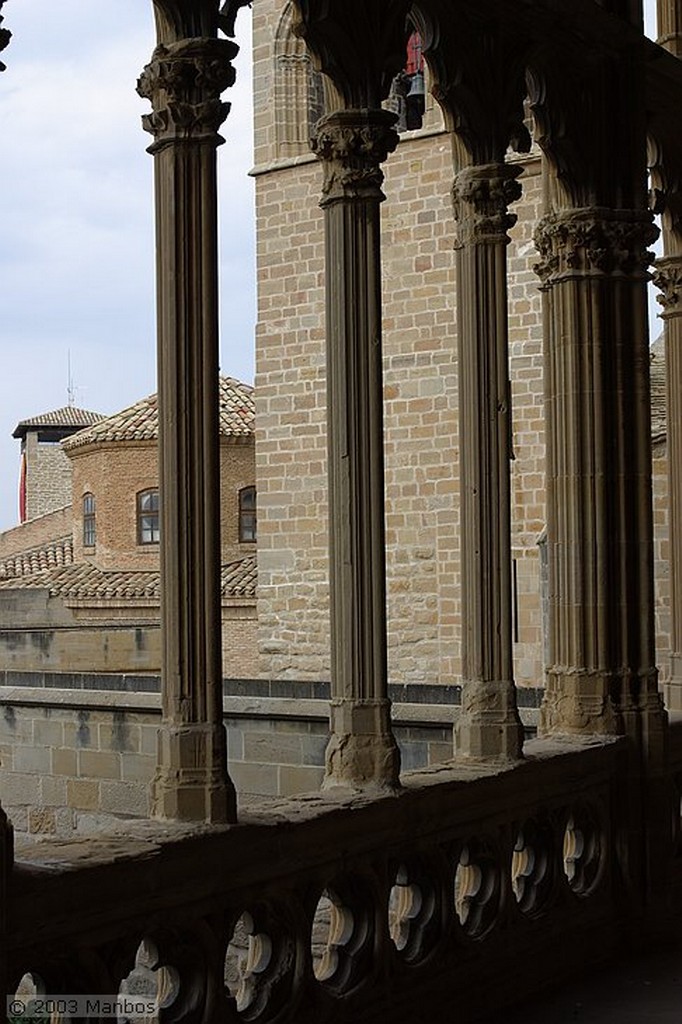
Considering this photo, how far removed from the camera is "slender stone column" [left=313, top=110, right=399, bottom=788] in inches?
174

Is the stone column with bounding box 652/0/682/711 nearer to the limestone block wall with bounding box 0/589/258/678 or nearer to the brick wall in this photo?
the limestone block wall with bounding box 0/589/258/678

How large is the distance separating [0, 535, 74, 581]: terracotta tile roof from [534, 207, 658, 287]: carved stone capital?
23.6m

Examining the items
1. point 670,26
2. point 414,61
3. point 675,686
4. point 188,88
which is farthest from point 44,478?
point 188,88

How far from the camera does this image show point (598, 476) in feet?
18.3

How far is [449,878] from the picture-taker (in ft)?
15.1

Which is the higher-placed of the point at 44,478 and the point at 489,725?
the point at 44,478

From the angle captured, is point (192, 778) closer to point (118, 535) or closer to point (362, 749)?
point (362, 749)

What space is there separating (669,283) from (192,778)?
3568 mm

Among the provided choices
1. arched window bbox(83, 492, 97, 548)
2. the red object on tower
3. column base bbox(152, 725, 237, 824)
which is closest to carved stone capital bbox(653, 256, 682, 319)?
column base bbox(152, 725, 237, 824)

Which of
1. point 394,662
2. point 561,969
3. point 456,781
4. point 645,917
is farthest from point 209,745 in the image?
point 394,662

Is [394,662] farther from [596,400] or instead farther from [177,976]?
[177,976]

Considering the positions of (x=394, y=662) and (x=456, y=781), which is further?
(x=394, y=662)

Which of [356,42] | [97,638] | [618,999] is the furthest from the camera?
[97,638]

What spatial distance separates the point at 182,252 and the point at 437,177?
11056mm
